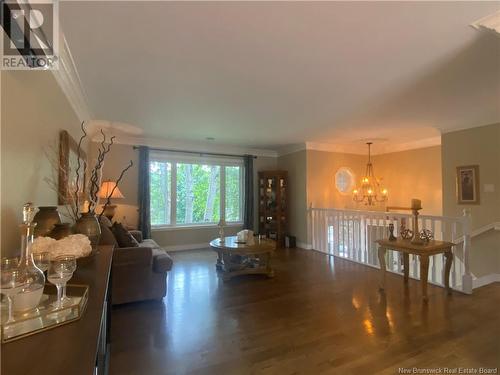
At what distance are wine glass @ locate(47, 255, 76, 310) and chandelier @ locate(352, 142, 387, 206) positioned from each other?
235 inches

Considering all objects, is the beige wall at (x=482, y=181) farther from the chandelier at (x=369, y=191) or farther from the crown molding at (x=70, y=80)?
the crown molding at (x=70, y=80)

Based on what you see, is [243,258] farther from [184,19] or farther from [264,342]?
[184,19]

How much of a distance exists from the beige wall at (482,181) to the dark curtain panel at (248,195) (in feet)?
12.9

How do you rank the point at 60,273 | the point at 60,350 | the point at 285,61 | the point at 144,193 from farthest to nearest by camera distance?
the point at 144,193, the point at 285,61, the point at 60,273, the point at 60,350

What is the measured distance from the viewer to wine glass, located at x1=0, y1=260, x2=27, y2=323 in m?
0.85

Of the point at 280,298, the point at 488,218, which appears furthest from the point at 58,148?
the point at 488,218

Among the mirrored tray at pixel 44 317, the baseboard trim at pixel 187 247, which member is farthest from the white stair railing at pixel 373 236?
the mirrored tray at pixel 44 317

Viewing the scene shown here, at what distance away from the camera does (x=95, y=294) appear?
1.11 metres

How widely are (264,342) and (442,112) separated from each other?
12.6 ft

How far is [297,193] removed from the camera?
620 centimetres

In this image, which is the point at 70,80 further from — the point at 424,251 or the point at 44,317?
the point at 424,251

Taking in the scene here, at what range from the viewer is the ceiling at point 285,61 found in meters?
1.70

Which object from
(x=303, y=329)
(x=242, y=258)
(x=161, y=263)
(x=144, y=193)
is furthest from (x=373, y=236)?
(x=144, y=193)

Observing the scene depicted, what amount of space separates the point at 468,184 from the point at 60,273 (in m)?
5.47
